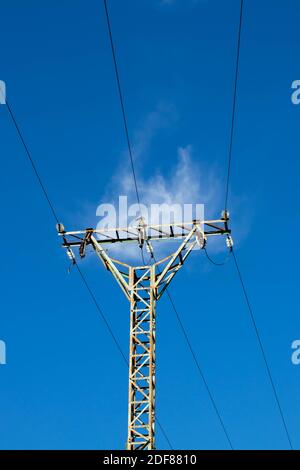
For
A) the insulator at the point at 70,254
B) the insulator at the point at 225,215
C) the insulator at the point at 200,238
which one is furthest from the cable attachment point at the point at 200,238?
the insulator at the point at 70,254

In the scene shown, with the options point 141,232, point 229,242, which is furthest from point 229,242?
point 141,232

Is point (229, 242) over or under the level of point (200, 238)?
over

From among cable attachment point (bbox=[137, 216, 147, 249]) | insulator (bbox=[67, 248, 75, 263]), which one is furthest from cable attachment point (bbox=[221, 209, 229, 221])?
insulator (bbox=[67, 248, 75, 263])

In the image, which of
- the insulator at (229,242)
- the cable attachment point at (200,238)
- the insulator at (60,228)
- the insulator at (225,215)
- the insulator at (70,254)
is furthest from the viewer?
the insulator at (70,254)

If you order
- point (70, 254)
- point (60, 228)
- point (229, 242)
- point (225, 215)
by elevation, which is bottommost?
point (229, 242)

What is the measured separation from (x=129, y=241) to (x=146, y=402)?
204 inches

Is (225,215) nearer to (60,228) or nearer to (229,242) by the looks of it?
(229,242)

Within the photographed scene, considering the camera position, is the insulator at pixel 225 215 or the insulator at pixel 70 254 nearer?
the insulator at pixel 225 215

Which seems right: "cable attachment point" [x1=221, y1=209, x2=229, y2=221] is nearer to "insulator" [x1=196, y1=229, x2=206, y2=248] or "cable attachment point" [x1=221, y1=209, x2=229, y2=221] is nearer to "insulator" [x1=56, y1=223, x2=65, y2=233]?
"insulator" [x1=196, y1=229, x2=206, y2=248]

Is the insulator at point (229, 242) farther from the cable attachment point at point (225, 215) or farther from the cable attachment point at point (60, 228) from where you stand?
the cable attachment point at point (60, 228)

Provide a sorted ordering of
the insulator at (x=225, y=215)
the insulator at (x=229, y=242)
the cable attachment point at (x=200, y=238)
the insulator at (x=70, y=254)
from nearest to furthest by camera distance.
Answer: the cable attachment point at (x=200, y=238) → the insulator at (x=225, y=215) → the insulator at (x=229, y=242) → the insulator at (x=70, y=254)

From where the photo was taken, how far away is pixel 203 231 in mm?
22703
